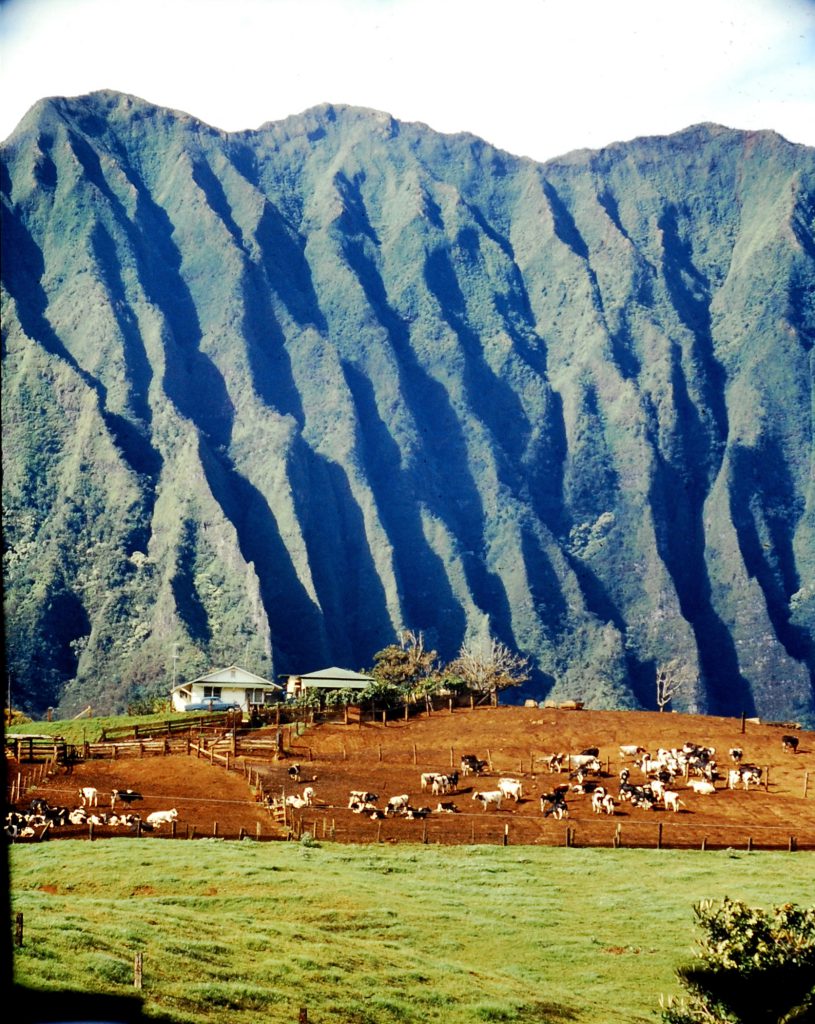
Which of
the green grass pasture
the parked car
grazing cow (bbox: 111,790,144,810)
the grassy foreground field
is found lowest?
the grassy foreground field

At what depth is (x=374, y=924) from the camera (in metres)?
30.4

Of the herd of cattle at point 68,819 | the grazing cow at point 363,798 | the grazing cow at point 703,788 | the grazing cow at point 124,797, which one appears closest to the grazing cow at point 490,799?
the grazing cow at point 363,798

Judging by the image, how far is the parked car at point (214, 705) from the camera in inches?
3253

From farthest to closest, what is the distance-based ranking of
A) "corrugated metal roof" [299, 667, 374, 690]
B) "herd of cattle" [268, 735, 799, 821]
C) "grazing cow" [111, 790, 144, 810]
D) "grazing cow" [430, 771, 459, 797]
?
"corrugated metal roof" [299, 667, 374, 690], "grazing cow" [430, 771, 459, 797], "herd of cattle" [268, 735, 799, 821], "grazing cow" [111, 790, 144, 810]

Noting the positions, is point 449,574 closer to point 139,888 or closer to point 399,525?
point 399,525

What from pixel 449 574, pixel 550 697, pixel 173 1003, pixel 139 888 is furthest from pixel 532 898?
pixel 449 574

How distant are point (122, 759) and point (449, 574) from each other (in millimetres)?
127351

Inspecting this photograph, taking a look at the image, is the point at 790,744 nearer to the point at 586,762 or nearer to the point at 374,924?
the point at 586,762

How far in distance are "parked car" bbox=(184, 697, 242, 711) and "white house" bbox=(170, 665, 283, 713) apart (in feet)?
1.26

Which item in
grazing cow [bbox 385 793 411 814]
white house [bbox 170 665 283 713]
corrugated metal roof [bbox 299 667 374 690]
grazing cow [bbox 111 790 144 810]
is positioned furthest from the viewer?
white house [bbox 170 665 283 713]

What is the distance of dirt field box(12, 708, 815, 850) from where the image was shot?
44.3 metres

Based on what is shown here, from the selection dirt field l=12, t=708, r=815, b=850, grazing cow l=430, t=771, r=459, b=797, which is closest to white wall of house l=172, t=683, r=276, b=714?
dirt field l=12, t=708, r=815, b=850

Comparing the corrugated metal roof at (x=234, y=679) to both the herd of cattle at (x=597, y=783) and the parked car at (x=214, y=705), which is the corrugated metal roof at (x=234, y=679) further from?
the herd of cattle at (x=597, y=783)

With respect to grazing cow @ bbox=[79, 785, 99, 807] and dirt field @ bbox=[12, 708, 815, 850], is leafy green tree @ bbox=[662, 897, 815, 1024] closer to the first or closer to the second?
dirt field @ bbox=[12, 708, 815, 850]
